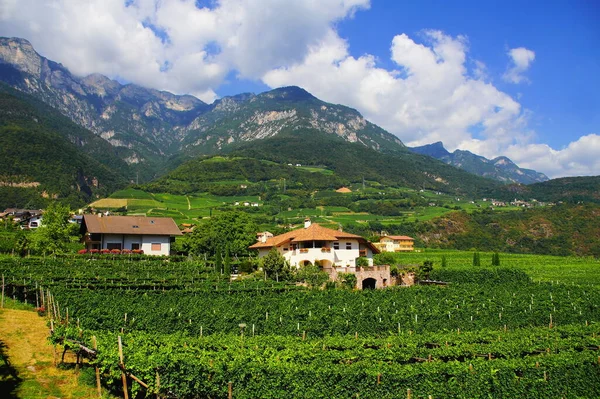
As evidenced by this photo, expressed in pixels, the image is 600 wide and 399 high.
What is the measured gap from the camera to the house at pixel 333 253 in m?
45.2

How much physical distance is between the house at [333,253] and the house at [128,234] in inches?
692

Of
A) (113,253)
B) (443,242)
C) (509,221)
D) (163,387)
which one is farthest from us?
(509,221)

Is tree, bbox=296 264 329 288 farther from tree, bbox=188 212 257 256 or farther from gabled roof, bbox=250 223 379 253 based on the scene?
tree, bbox=188 212 257 256

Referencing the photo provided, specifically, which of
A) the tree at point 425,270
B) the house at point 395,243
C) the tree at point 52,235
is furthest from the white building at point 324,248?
the house at point 395,243

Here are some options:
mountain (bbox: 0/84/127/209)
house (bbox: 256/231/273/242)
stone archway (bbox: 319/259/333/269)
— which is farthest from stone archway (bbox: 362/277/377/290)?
mountain (bbox: 0/84/127/209)

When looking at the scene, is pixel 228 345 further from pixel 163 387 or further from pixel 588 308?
pixel 588 308

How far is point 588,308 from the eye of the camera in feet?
111

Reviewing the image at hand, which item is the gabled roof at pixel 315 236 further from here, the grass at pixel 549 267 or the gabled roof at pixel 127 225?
the grass at pixel 549 267

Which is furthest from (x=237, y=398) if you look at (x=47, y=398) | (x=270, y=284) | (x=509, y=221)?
(x=509, y=221)

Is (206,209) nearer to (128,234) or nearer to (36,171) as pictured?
(128,234)

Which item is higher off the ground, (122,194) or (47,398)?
(122,194)

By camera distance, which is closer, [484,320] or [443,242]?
[484,320]

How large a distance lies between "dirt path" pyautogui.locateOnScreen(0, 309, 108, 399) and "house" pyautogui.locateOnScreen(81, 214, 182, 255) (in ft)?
107

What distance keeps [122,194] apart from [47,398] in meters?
143
